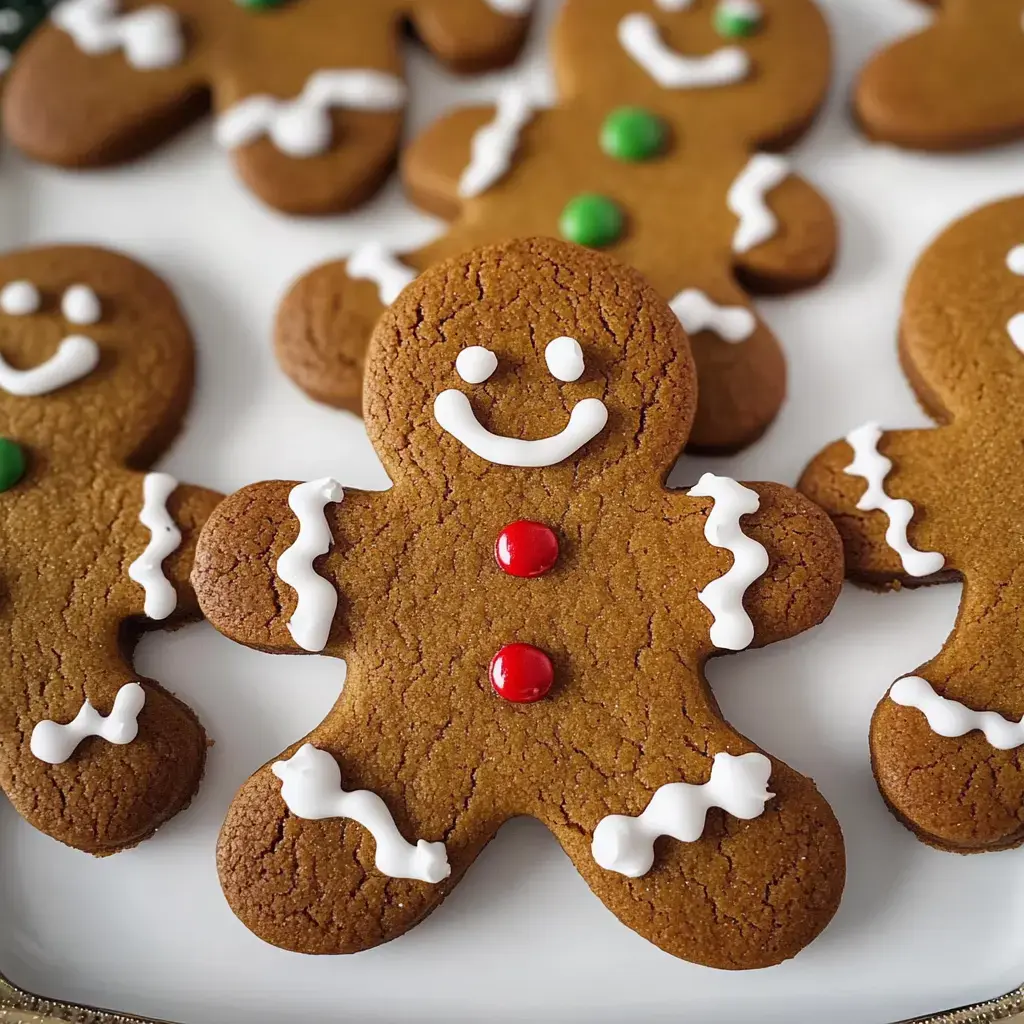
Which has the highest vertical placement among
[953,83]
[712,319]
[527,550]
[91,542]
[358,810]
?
[953,83]

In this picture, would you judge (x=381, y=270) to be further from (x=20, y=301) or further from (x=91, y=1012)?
(x=91, y=1012)

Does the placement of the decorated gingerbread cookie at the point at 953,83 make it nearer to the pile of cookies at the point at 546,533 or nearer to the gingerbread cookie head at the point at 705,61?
the pile of cookies at the point at 546,533

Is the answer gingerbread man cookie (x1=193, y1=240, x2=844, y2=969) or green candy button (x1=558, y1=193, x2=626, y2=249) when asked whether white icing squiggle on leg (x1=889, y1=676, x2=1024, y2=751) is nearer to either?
gingerbread man cookie (x1=193, y1=240, x2=844, y2=969)

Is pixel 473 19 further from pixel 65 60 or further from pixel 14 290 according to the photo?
pixel 14 290

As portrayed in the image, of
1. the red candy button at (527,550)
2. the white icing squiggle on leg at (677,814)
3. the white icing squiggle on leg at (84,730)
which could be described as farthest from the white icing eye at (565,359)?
the white icing squiggle on leg at (84,730)

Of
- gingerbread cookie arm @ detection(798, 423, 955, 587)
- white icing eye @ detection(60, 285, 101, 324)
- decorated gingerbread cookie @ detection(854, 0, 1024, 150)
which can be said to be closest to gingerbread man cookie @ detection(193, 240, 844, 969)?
gingerbread cookie arm @ detection(798, 423, 955, 587)

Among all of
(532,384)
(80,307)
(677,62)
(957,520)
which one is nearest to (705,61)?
(677,62)

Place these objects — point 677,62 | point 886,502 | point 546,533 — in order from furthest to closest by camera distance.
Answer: point 677,62, point 886,502, point 546,533

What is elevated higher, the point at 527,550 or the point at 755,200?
the point at 755,200
